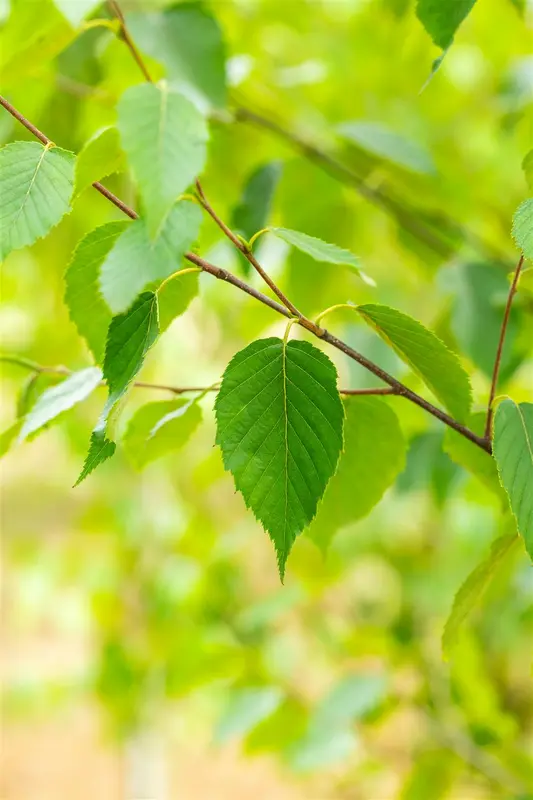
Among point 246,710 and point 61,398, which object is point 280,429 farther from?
point 246,710

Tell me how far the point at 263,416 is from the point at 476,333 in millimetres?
332

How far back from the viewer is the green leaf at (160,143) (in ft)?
0.75

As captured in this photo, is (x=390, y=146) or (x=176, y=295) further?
(x=390, y=146)

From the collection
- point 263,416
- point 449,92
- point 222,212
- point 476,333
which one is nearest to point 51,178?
point 263,416

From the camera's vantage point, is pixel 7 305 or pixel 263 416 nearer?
pixel 263 416

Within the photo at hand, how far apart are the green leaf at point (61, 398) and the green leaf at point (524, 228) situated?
0.62 ft

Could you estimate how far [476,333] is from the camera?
60cm

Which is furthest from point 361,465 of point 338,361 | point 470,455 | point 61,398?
point 338,361

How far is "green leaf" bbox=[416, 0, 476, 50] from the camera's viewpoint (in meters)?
0.33

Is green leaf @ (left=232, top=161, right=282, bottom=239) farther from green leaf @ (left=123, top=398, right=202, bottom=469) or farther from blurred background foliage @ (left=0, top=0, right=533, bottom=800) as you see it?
green leaf @ (left=123, top=398, right=202, bottom=469)

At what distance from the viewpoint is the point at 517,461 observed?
32cm

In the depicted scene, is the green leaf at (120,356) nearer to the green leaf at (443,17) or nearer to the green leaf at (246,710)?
the green leaf at (443,17)

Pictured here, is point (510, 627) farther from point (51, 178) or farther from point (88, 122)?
point (51, 178)

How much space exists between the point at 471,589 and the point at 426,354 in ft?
0.37
